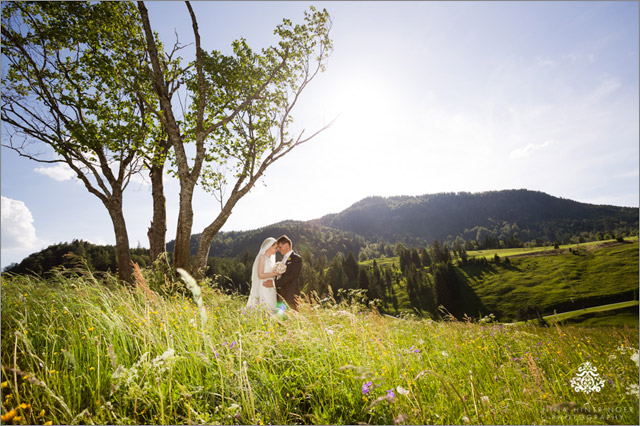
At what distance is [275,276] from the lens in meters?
7.05

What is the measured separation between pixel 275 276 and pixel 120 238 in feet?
32.1

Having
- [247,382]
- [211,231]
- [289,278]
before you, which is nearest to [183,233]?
[211,231]

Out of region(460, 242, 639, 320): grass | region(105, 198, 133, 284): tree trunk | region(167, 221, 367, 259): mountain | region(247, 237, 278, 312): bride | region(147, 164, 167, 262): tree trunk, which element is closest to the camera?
region(247, 237, 278, 312): bride

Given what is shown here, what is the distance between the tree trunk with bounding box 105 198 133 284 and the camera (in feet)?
40.4

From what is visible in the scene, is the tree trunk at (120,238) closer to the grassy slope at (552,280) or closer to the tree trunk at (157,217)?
the tree trunk at (157,217)

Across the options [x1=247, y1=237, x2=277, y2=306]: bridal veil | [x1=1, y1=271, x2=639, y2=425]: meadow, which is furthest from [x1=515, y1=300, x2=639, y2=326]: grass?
[x1=1, y1=271, x2=639, y2=425]: meadow

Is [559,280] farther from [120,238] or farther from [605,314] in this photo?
[120,238]

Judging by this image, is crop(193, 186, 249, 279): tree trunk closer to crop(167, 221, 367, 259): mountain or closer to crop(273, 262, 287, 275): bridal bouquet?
crop(273, 262, 287, 275): bridal bouquet

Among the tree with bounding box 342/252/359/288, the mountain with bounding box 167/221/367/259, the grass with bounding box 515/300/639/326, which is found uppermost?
the mountain with bounding box 167/221/367/259

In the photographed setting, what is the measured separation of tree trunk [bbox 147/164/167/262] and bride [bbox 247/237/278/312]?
7612 millimetres

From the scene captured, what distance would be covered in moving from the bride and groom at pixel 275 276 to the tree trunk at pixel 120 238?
858 centimetres

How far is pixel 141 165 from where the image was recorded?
45.5 ft

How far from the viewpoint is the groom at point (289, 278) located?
702 centimetres

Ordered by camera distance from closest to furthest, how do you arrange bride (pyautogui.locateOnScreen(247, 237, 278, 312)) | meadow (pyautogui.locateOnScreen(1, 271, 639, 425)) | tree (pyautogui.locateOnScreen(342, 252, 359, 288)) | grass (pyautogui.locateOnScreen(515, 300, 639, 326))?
meadow (pyautogui.locateOnScreen(1, 271, 639, 425)) → bride (pyautogui.locateOnScreen(247, 237, 278, 312)) → grass (pyautogui.locateOnScreen(515, 300, 639, 326)) → tree (pyautogui.locateOnScreen(342, 252, 359, 288))
